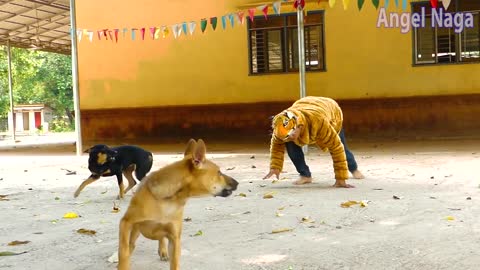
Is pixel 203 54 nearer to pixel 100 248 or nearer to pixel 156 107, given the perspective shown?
pixel 156 107

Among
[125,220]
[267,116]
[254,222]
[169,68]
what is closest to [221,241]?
[254,222]

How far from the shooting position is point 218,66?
14297 mm

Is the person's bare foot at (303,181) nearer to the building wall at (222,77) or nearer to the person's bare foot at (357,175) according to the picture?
the person's bare foot at (357,175)

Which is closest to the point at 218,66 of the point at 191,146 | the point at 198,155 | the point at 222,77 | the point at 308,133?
the point at 222,77

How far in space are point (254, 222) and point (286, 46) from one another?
976cm

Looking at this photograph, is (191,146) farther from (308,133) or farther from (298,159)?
(298,159)

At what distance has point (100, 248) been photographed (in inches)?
149

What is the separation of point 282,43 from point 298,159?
24.8ft

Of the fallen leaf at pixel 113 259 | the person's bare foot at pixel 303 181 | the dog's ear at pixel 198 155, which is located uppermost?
the dog's ear at pixel 198 155

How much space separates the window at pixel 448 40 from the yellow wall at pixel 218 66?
9.5 inches

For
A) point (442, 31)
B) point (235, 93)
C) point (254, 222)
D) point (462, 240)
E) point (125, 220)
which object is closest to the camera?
point (125, 220)

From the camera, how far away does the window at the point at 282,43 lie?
13680 mm

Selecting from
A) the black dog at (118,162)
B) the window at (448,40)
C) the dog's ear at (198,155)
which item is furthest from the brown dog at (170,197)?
the window at (448,40)

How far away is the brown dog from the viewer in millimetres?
2977
